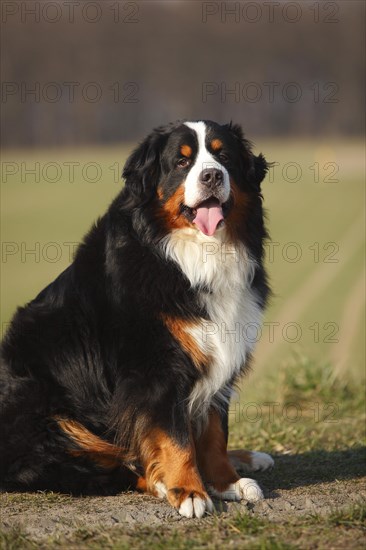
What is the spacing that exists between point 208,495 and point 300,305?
41.3 ft

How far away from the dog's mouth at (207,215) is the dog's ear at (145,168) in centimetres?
28

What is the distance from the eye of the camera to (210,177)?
192 inches

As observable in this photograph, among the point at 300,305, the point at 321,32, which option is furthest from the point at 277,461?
the point at 321,32

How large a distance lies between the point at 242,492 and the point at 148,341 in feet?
3.63

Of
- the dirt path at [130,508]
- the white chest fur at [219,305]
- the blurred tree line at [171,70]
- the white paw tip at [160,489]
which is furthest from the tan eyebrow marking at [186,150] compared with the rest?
the blurred tree line at [171,70]

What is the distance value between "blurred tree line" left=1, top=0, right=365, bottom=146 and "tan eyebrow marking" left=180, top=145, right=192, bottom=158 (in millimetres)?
59821

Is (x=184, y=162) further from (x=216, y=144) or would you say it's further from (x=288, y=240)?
(x=288, y=240)

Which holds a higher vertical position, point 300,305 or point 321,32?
point 321,32

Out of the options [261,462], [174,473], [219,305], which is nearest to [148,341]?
[219,305]

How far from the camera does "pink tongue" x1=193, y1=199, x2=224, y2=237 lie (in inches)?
195

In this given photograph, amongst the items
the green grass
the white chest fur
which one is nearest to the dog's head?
the white chest fur

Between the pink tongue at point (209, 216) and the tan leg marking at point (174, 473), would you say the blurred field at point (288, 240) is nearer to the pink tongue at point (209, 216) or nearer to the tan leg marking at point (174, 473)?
the pink tongue at point (209, 216)

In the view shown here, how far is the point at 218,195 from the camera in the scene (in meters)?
4.91

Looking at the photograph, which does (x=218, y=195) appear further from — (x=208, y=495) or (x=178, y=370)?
(x=208, y=495)
